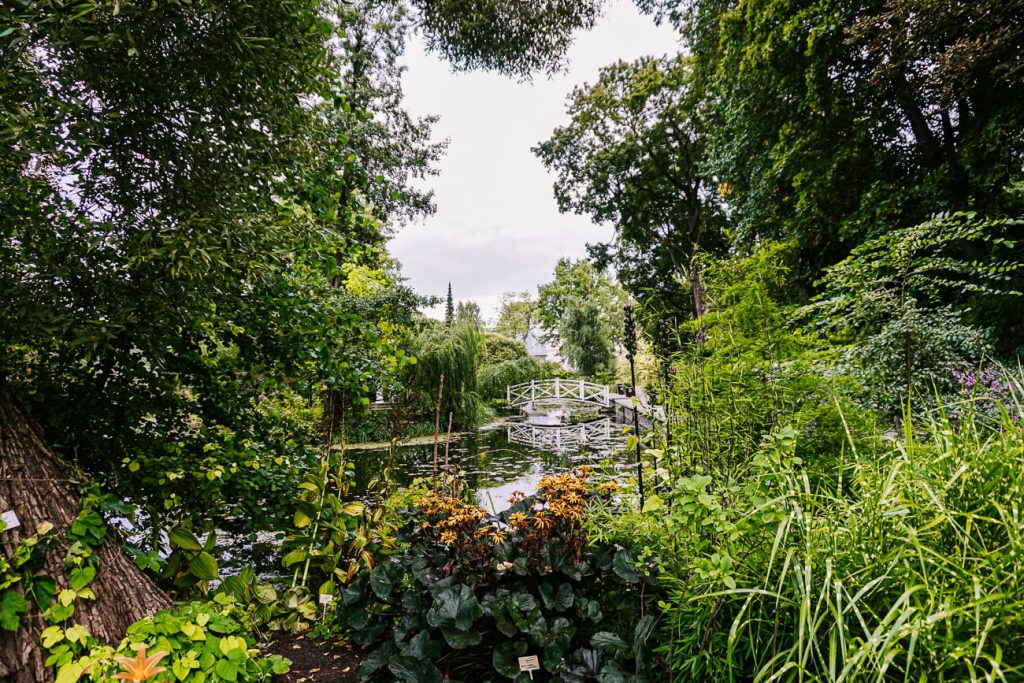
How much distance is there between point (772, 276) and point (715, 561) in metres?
2.06

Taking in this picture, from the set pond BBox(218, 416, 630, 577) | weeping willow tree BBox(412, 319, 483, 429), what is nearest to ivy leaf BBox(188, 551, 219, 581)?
pond BBox(218, 416, 630, 577)

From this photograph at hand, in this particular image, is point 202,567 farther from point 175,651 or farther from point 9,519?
point 9,519

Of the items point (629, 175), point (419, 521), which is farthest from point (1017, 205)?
point (629, 175)

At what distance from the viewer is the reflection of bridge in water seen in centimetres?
802

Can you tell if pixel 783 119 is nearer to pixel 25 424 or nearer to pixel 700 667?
pixel 700 667

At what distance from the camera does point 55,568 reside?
1575 millimetres

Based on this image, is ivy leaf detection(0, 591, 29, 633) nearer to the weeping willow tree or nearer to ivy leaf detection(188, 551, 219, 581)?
ivy leaf detection(188, 551, 219, 581)

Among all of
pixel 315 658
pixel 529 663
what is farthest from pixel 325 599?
pixel 529 663

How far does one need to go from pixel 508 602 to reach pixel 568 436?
7723 mm

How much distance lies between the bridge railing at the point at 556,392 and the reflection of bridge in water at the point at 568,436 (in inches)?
120

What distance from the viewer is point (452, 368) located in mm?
10023

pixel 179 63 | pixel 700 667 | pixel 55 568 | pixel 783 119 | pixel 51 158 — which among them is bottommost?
pixel 700 667

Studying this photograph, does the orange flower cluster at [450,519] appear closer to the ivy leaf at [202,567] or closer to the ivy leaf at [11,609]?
the ivy leaf at [202,567]

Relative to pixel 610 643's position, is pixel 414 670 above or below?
below
